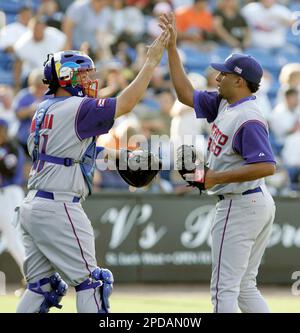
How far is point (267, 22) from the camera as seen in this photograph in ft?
52.5

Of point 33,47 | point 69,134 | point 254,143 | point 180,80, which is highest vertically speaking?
point 33,47

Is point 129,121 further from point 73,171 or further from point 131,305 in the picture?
point 73,171

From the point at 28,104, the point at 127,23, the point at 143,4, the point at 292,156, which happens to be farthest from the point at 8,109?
the point at 292,156

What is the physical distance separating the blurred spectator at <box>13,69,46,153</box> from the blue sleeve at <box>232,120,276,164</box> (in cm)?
623

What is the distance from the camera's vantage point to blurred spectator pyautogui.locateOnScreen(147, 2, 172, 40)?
48.7 ft

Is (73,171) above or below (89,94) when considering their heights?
below

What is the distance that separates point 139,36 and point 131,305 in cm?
644

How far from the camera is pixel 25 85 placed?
13.5m

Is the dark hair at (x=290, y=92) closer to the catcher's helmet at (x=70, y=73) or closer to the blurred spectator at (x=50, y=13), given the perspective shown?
the blurred spectator at (x=50, y=13)

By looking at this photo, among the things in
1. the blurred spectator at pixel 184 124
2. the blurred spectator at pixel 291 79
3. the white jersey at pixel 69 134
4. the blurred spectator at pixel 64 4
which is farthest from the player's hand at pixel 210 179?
the blurred spectator at pixel 64 4

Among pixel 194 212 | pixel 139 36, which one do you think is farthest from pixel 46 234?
pixel 139 36

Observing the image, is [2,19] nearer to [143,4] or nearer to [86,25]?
[86,25]

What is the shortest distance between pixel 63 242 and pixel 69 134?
0.80 meters

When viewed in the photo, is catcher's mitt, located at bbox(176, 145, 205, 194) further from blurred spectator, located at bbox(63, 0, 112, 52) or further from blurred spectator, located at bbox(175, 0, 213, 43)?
blurred spectator, located at bbox(175, 0, 213, 43)
